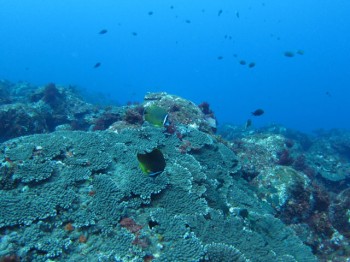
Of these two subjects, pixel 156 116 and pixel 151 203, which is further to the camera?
pixel 156 116

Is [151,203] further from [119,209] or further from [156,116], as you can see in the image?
[156,116]

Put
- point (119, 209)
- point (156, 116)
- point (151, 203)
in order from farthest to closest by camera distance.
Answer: point (156, 116) < point (151, 203) < point (119, 209)

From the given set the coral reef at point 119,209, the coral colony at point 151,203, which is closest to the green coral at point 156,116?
the coral colony at point 151,203

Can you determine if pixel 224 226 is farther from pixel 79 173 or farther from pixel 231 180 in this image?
pixel 79 173

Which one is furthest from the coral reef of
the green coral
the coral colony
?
the green coral

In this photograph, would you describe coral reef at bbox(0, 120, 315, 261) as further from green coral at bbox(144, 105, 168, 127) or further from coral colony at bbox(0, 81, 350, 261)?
green coral at bbox(144, 105, 168, 127)

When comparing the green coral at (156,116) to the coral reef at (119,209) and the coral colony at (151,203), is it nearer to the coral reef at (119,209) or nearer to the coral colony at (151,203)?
the coral colony at (151,203)

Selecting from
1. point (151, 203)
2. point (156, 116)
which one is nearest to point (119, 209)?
point (151, 203)

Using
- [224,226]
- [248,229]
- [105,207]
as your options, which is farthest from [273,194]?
[105,207]

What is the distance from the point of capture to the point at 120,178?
17.5 feet

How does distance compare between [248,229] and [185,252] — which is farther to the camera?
[248,229]

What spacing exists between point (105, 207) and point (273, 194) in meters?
4.75

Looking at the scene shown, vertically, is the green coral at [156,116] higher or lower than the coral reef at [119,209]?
higher

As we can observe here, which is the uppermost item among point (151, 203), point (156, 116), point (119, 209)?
point (156, 116)
